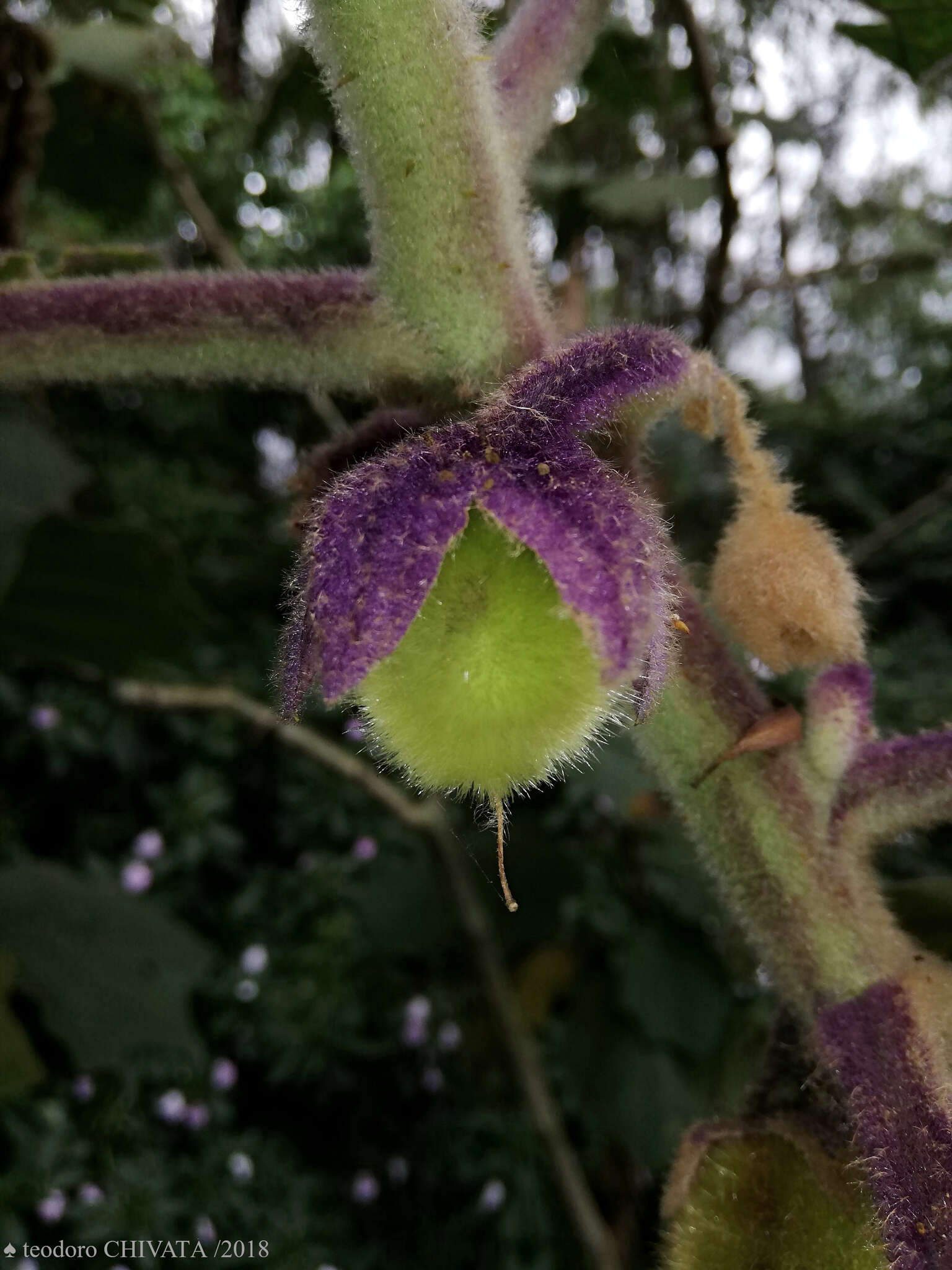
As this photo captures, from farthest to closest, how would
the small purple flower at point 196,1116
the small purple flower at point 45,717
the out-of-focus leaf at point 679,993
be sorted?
the small purple flower at point 45,717
the small purple flower at point 196,1116
the out-of-focus leaf at point 679,993

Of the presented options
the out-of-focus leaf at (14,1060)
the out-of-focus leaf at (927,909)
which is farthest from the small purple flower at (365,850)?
the out-of-focus leaf at (927,909)

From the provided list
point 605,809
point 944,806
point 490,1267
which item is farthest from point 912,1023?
point 490,1267

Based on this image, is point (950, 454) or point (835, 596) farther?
point (950, 454)

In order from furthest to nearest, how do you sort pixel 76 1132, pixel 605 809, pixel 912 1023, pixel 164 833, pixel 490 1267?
pixel 164 833 < pixel 490 1267 < pixel 76 1132 < pixel 605 809 < pixel 912 1023

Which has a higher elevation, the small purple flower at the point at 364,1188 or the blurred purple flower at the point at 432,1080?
the blurred purple flower at the point at 432,1080

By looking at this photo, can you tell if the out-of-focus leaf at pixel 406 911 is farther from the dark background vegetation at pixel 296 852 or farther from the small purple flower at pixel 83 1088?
the small purple flower at pixel 83 1088

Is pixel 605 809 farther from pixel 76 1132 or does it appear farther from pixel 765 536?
pixel 765 536

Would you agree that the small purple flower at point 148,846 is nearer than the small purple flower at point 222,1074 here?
No
